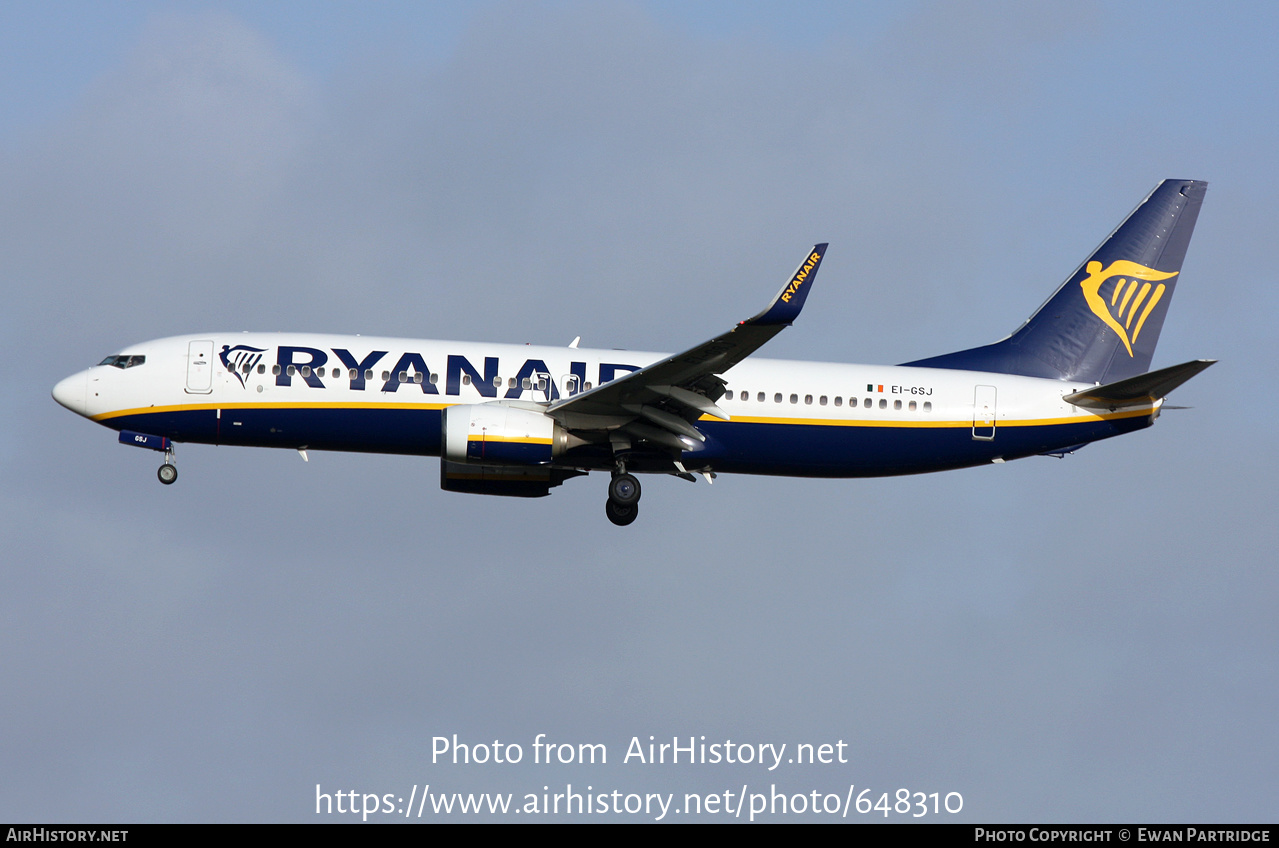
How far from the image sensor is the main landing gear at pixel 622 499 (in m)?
37.0

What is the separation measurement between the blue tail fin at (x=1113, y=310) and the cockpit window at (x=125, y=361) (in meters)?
19.0

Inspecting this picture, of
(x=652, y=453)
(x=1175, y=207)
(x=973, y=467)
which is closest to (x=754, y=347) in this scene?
(x=652, y=453)

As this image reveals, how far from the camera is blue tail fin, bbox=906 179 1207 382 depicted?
4059cm

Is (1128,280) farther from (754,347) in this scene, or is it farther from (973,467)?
(754,347)

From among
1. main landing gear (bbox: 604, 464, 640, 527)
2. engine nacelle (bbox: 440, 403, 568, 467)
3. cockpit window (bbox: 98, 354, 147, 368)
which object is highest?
cockpit window (bbox: 98, 354, 147, 368)

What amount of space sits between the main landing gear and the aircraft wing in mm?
1278

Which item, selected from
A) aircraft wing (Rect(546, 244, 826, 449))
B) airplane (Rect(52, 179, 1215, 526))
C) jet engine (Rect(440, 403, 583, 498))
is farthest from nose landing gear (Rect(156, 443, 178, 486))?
aircraft wing (Rect(546, 244, 826, 449))

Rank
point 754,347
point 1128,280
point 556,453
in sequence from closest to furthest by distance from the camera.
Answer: point 754,347
point 556,453
point 1128,280

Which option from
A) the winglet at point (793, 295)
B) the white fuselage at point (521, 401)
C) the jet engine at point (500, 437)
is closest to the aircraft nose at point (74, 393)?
the white fuselage at point (521, 401)

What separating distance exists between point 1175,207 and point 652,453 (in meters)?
16.6

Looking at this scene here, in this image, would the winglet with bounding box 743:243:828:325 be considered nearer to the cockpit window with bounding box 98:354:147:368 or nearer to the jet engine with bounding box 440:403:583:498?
the jet engine with bounding box 440:403:583:498

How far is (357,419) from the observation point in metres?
36.4

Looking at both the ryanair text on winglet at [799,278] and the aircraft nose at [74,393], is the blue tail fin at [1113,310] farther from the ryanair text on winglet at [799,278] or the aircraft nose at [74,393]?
the aircraft nose at [74,393]

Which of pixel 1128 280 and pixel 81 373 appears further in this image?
pixel 1128 280
